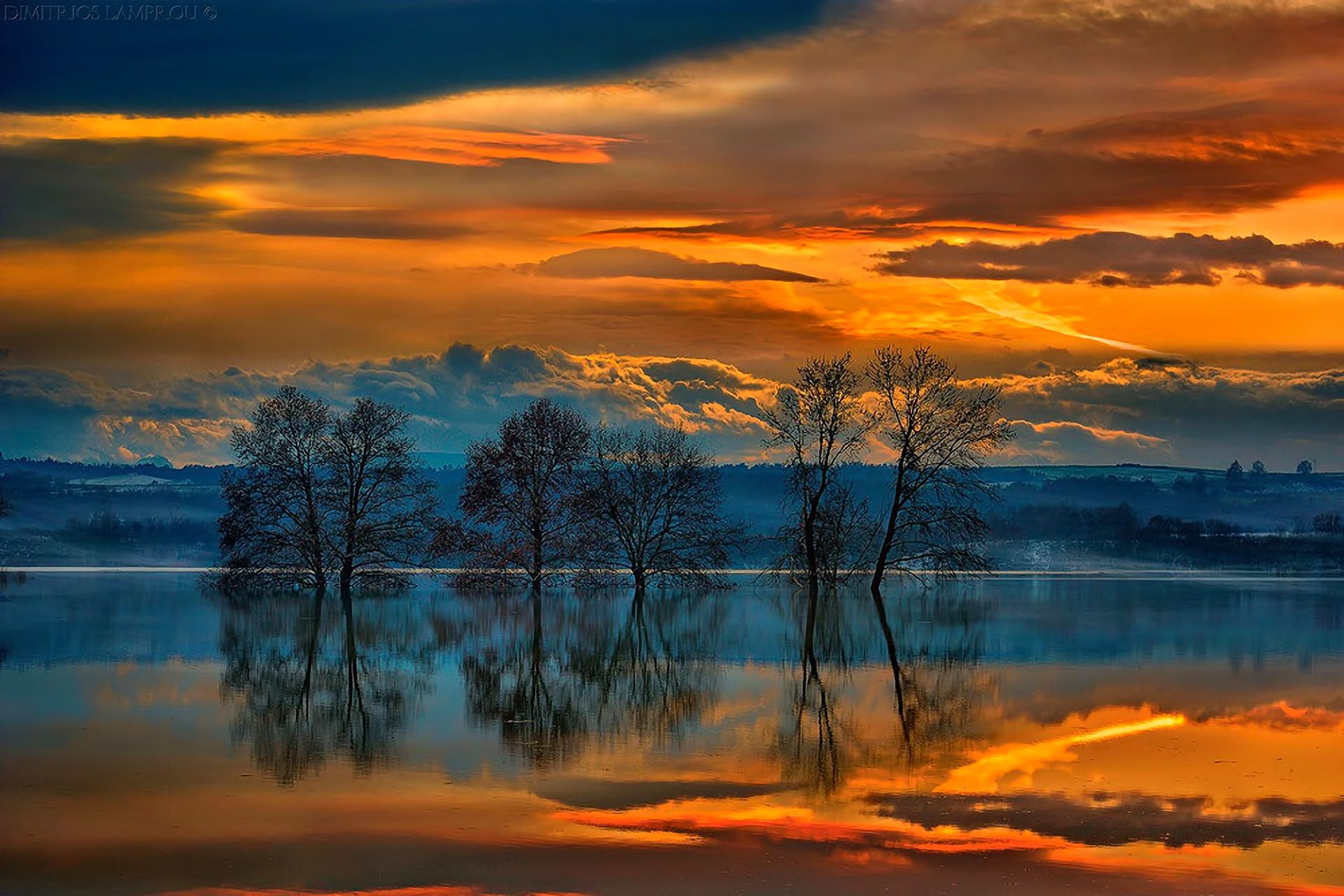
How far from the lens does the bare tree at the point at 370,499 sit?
72750 mm

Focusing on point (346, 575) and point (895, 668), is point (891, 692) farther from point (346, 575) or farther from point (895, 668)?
point (346, 575)

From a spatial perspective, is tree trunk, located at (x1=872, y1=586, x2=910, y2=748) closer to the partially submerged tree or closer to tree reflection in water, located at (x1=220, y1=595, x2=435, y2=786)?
tree reflection in water, located at (x1=220, y1=595, x2=435, y2=786)

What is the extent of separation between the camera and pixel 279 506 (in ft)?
236

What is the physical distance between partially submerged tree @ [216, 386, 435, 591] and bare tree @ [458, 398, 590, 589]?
13.3 feet

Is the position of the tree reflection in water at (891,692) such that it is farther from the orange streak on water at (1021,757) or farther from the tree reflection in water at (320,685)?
the tree reflection in water at (320,685)

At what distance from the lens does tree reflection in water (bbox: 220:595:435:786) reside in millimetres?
20469

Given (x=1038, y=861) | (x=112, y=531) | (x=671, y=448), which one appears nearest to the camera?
(x=1038, y=861)

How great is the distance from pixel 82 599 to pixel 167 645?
1005 inches

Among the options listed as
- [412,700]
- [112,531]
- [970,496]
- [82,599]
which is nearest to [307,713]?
[412,700]

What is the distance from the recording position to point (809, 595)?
65.1 meters

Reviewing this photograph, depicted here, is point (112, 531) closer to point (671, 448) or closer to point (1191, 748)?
point (671, 448)

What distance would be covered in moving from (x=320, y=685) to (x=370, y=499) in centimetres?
4510

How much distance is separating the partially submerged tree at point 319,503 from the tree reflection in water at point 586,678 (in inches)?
834

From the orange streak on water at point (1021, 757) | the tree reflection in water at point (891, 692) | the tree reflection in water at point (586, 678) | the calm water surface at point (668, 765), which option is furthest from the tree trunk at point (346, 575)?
the orange streak on water at point (1021, 757)
